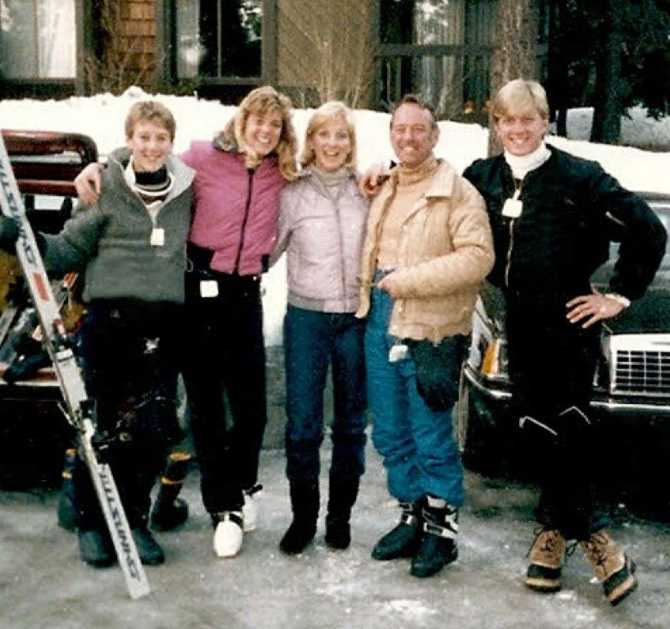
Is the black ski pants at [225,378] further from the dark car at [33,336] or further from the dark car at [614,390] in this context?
the dark car at [614,390]

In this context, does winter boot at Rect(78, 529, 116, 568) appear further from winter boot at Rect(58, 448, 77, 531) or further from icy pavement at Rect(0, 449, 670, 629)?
winter boot at Rect(58, 448, 77, 531)

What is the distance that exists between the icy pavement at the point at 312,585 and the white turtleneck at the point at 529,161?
1.53 m

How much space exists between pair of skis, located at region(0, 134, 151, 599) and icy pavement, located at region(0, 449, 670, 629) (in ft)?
0.57

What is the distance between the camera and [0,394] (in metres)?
5.52

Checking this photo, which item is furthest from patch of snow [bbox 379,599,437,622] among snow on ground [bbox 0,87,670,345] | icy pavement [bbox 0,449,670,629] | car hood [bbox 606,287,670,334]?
snow on ground [bbox 0,87,670,345]

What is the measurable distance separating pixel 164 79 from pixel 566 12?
20.9 feet

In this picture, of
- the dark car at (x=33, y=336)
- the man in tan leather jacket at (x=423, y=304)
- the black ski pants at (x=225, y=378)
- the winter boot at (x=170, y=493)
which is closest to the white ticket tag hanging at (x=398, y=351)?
the man in tan leather jacket at (x=423, y=304)

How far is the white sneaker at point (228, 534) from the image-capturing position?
5062mm

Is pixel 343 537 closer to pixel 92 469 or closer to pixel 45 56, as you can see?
pixel 92 469

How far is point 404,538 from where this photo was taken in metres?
5.09

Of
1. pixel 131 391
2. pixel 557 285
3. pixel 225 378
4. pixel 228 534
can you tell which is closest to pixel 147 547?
pixel 228 534

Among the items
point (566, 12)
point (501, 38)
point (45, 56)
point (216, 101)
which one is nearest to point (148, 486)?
point (501, 38)

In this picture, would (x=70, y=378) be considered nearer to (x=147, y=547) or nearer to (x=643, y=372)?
(x=147, y=547)

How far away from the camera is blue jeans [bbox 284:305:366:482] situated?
497 cm
